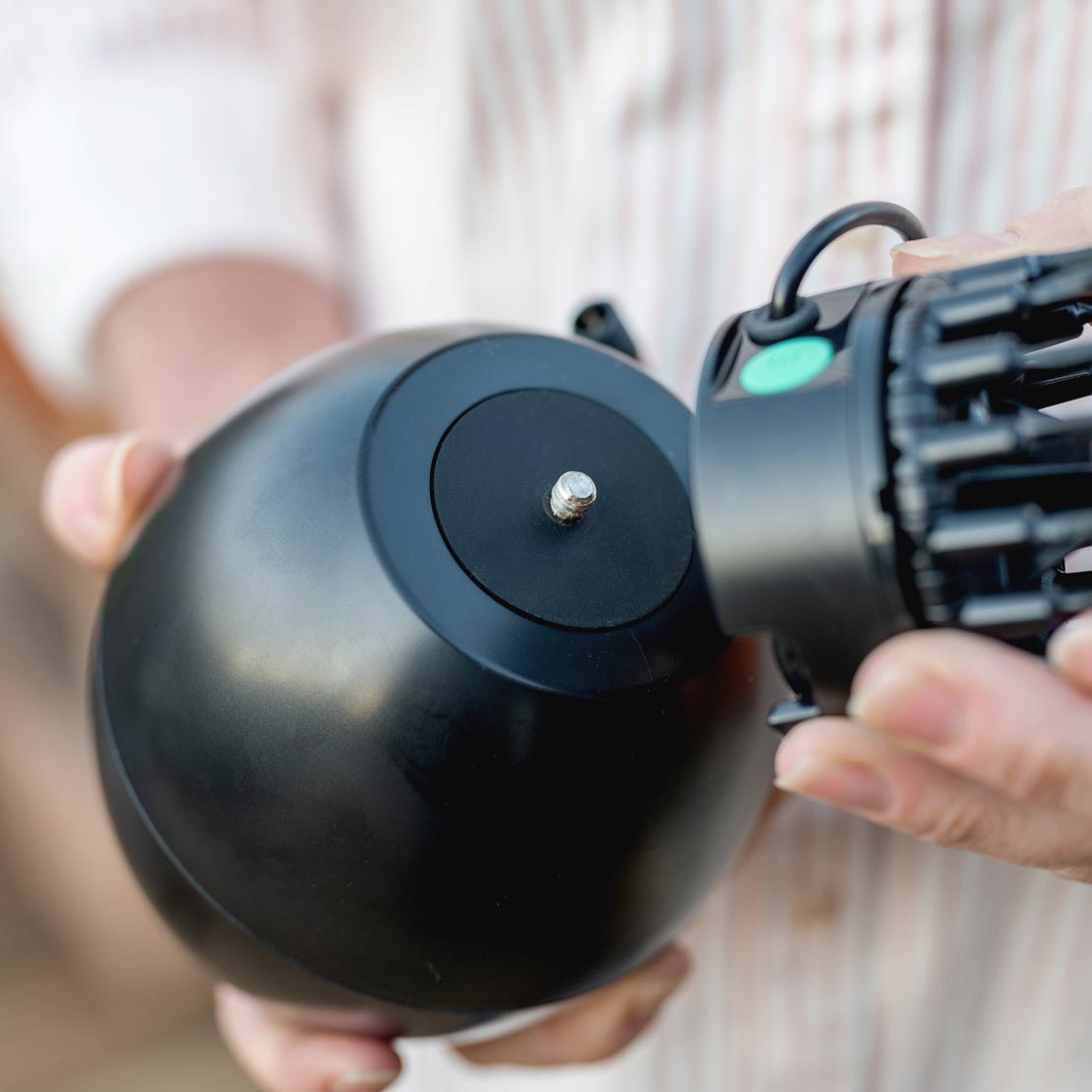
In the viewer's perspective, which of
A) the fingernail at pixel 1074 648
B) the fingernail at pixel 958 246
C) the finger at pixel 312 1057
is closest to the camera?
the fingernail at pixel 1074 648

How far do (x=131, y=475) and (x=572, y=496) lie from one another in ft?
1.10

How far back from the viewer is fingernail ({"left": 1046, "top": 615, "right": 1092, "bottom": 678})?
1.25ft

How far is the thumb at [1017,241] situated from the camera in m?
0.48

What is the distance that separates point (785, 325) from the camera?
17.5 inches

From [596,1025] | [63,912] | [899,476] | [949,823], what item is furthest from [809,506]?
[63,912]

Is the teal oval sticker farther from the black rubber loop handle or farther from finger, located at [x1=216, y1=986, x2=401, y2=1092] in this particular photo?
finger, located at [x1=216, y1=986, x2=401, y2=1092]

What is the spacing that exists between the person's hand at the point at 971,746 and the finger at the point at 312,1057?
14.6 inches

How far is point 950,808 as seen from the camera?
1.43ft

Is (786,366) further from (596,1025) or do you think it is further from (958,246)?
(596,1025)

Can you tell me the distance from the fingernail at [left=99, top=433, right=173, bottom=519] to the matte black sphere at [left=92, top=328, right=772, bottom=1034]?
12cm

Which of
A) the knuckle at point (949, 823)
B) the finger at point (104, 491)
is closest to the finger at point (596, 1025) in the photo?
the knuckle at point (949, 823)

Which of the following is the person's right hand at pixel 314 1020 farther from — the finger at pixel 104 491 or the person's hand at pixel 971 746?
the person's hand at pixel 971 746

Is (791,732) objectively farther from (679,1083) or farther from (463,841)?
(679,1083)

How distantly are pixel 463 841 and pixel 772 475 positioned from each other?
0.74 feet
